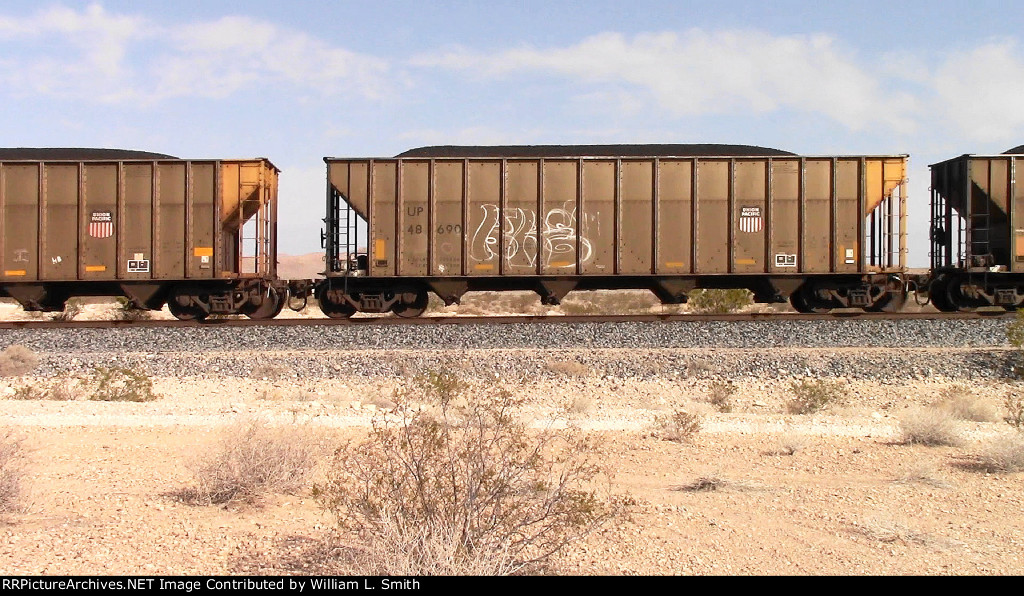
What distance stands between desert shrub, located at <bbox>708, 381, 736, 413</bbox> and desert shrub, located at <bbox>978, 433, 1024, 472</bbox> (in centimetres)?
324

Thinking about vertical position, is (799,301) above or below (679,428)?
above

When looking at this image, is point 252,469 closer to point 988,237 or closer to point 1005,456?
point 1005,456

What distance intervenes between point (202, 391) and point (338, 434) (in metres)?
3.77

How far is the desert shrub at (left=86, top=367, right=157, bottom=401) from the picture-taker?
10.7 m

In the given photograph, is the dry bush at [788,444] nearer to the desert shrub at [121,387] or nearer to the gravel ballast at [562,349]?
the gravel ballast at [562,349]

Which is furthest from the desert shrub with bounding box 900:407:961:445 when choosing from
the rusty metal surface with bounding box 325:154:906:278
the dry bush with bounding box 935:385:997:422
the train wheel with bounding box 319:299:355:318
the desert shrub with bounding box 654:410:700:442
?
the train wheel with bounding box 319:299:355:318

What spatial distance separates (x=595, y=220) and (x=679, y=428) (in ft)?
29.7

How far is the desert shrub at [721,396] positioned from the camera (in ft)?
33.7

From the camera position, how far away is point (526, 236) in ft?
55.8

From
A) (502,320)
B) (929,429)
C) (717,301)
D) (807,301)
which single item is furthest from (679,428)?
(717,301)

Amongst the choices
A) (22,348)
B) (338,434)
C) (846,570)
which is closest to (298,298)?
(22,348)

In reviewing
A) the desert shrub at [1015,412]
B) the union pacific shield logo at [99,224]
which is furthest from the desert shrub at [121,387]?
the desert shrub at [1015,412]

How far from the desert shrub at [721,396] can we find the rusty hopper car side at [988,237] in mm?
9791
